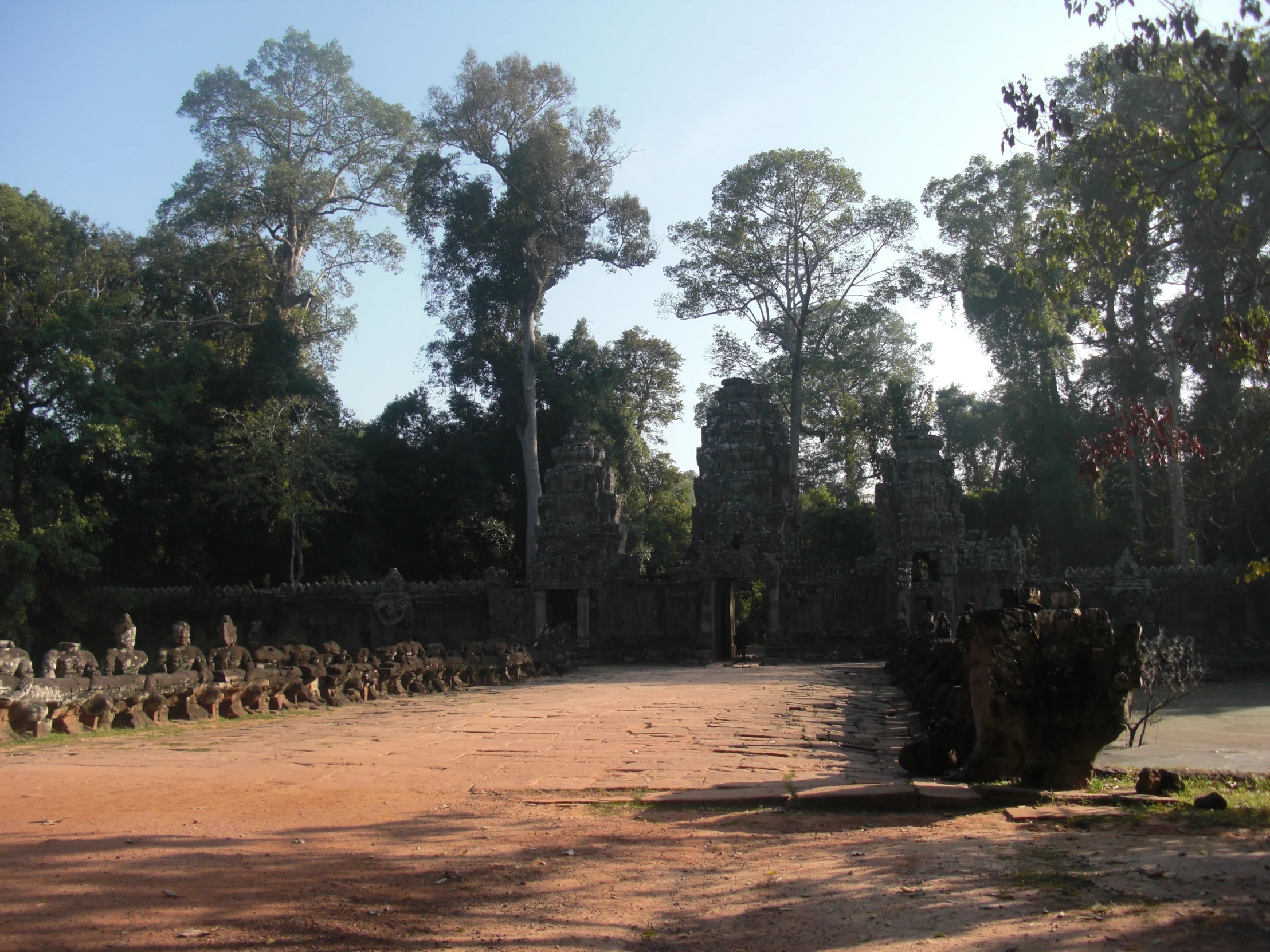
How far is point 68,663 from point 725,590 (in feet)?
59.3

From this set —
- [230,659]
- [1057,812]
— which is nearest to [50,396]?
[230,659]

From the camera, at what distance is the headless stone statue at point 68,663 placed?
1047cm

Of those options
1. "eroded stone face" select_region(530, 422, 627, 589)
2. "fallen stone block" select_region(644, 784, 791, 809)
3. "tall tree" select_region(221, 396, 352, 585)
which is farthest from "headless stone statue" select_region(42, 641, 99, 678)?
"tall tree" select_region(221, 396, 352, 585)

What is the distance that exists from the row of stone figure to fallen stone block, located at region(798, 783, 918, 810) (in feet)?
Answer: 24.6

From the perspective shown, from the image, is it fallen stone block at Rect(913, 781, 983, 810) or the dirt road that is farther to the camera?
fallen stone block at Rect(913, 781, 983, 810)

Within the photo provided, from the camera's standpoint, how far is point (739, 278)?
1427 inches

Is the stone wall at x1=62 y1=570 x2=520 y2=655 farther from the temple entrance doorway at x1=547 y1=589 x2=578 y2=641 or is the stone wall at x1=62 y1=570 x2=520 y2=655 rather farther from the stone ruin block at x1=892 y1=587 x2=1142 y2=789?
the stone ruin block at x1=892 y1=587 x2=1142 y2=789

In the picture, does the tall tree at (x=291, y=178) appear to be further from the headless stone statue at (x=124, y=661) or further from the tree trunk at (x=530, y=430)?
the headless stone statue at (x=124, y=661)

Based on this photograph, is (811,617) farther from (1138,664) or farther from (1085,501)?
(1138,664)

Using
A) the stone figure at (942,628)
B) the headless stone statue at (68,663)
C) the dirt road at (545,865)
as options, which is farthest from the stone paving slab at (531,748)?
the headless stone statue at (68,663)

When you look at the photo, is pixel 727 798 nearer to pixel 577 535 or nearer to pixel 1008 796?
pixel 1008 796

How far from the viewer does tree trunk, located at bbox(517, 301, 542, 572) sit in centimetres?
3092

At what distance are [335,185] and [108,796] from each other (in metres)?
35.3

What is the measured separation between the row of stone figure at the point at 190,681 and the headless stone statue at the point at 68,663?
0.04ft
